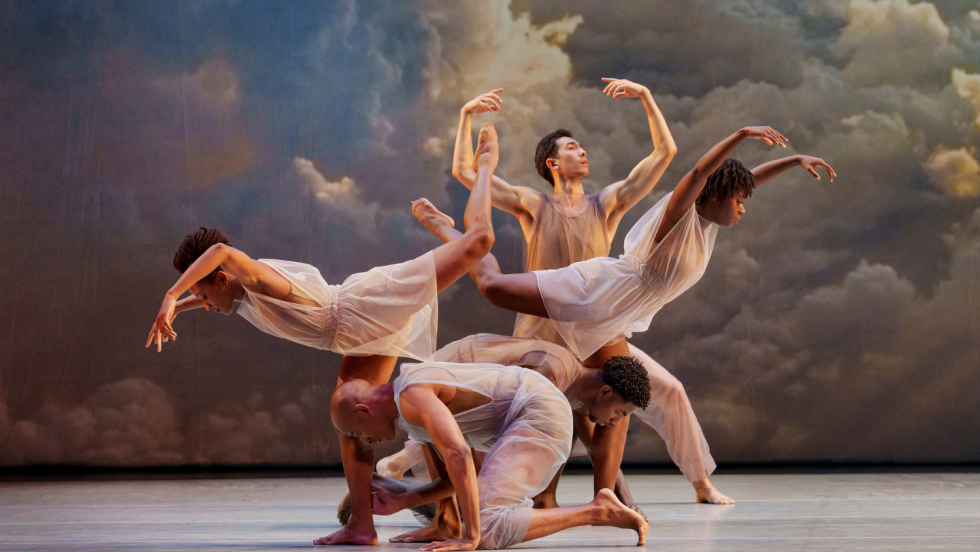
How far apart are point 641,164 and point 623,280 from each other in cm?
73

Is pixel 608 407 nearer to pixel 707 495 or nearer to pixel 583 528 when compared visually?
pixel 583 528

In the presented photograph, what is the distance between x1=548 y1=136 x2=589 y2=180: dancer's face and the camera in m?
3.94

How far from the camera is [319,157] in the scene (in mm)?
5949

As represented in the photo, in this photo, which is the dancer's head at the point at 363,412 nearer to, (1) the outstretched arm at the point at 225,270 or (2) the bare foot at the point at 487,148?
(1) the outstretched arm at the point at 225,270

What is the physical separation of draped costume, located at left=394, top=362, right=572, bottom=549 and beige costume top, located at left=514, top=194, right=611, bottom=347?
3.31ft

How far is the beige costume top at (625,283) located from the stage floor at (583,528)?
0.77 meters

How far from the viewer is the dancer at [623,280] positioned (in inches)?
127

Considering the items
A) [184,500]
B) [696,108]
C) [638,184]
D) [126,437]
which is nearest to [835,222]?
[696,108]

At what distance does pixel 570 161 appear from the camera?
3.94 m

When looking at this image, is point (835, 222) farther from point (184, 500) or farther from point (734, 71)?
point (184, 500)

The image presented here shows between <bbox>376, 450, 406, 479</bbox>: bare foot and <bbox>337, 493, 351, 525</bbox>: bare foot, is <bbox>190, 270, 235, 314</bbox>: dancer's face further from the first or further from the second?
<bbox>376, 450, 406, 479</bbox>: bare foot

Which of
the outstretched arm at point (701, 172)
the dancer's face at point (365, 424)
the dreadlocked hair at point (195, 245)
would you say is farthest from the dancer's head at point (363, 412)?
the outstretched arm at point (701, 172)

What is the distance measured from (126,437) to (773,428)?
457cm

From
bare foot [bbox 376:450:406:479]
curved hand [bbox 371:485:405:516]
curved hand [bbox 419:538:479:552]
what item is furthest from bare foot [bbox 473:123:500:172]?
curved hand [bbox 419:538:479:552]
